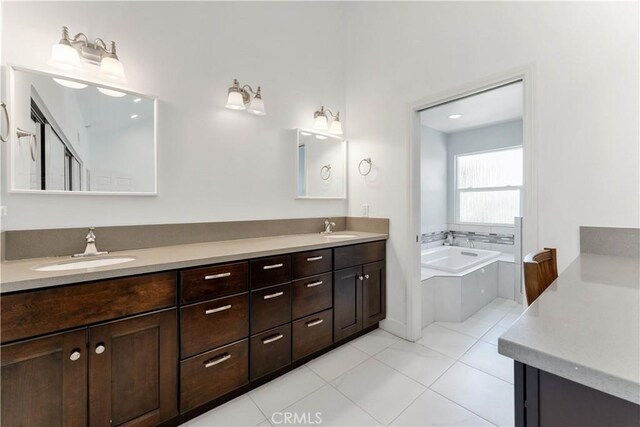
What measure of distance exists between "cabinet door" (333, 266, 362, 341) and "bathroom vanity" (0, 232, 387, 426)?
5cm

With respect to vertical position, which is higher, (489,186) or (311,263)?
(489,186)

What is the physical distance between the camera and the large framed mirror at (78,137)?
1490mm

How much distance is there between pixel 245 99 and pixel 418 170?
1630 millimetres

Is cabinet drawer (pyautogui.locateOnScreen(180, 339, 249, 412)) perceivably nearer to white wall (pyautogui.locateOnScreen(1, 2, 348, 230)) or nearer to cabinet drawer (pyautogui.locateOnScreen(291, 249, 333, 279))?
cabinet drawer (pyautogui.locateOnScreen(291, 249, 333, 279))

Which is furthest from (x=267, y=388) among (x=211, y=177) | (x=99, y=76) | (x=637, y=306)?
(x=99, y=76)

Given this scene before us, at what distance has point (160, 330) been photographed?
1.39m

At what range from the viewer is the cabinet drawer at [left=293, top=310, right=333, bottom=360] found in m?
1.97

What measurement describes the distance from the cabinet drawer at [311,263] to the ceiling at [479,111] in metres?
2.14

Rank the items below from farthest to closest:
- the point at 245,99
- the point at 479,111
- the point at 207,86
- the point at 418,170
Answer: the point at 479,111, the point at 418,170, the point at 245,99, the point at 207,86

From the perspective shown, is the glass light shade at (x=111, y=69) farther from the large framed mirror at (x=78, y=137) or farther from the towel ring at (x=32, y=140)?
the towel ring at (x=32, y=140)

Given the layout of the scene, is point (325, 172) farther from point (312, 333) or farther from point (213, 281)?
point (213, 281)

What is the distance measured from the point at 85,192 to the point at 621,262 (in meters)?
2.85

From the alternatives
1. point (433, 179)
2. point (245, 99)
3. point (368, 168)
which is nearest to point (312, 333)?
point (368, 168)

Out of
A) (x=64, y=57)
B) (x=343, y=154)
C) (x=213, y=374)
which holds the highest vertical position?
(x=64, y=57)
